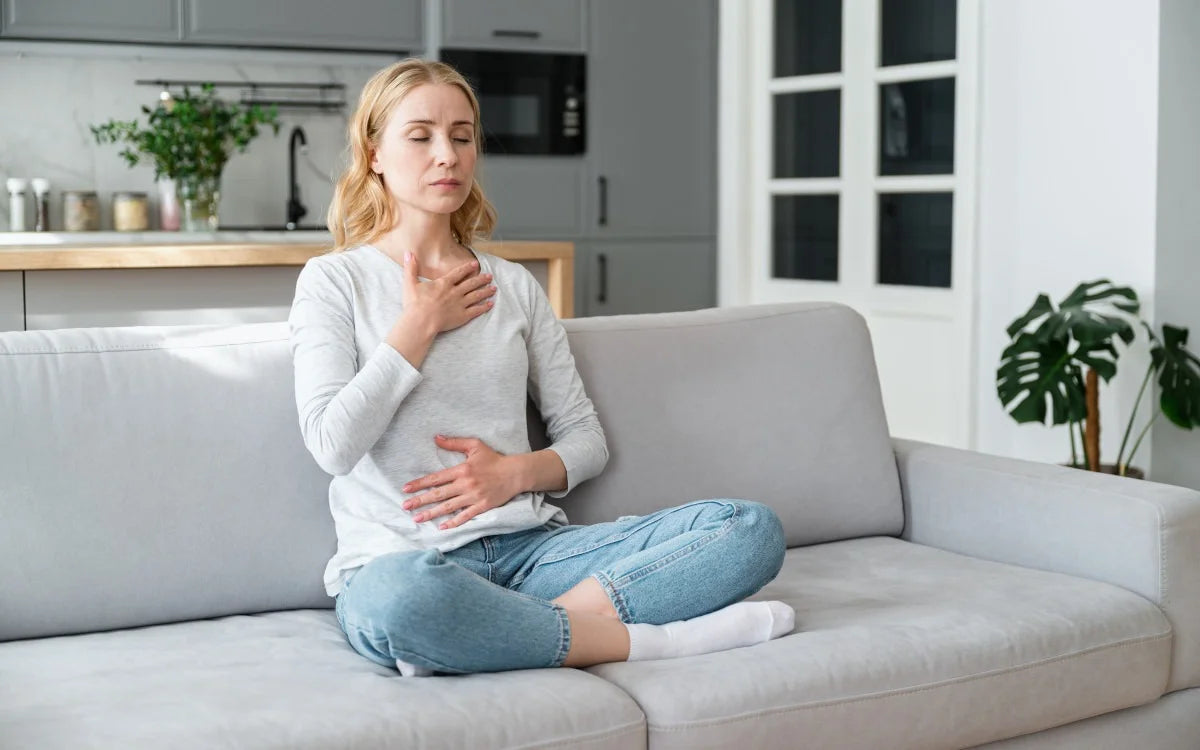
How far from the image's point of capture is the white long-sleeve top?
1956 mm

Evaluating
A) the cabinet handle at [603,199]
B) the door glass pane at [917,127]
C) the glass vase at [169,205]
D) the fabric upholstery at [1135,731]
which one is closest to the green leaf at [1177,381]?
the door glass pane at [917,127]

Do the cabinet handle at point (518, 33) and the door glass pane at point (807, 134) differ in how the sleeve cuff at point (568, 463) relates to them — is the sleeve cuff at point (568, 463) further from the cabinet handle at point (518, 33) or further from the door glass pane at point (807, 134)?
the cabinet handle at point (518, 33)

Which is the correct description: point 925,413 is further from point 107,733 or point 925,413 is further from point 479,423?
point 107,733

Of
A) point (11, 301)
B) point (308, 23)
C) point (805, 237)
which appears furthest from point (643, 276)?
point (11, 301)

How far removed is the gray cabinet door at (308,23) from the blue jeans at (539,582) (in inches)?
147

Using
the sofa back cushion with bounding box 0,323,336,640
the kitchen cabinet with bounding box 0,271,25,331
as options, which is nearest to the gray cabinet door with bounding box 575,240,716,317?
the kitchen cabinet with bounding box 0,271,25,331

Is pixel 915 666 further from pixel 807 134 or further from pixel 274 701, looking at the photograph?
pixel 807 134

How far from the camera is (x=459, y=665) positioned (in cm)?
175

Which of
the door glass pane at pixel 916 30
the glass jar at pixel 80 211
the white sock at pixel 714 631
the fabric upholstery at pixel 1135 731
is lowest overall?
the fabric upholstery at pixel 1135 731

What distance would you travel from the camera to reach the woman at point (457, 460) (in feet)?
5.87

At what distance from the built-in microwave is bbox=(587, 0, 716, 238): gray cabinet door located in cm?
8

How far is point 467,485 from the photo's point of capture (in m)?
2.02

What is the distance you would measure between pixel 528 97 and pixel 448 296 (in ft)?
12.2

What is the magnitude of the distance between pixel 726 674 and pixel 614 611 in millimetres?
189
